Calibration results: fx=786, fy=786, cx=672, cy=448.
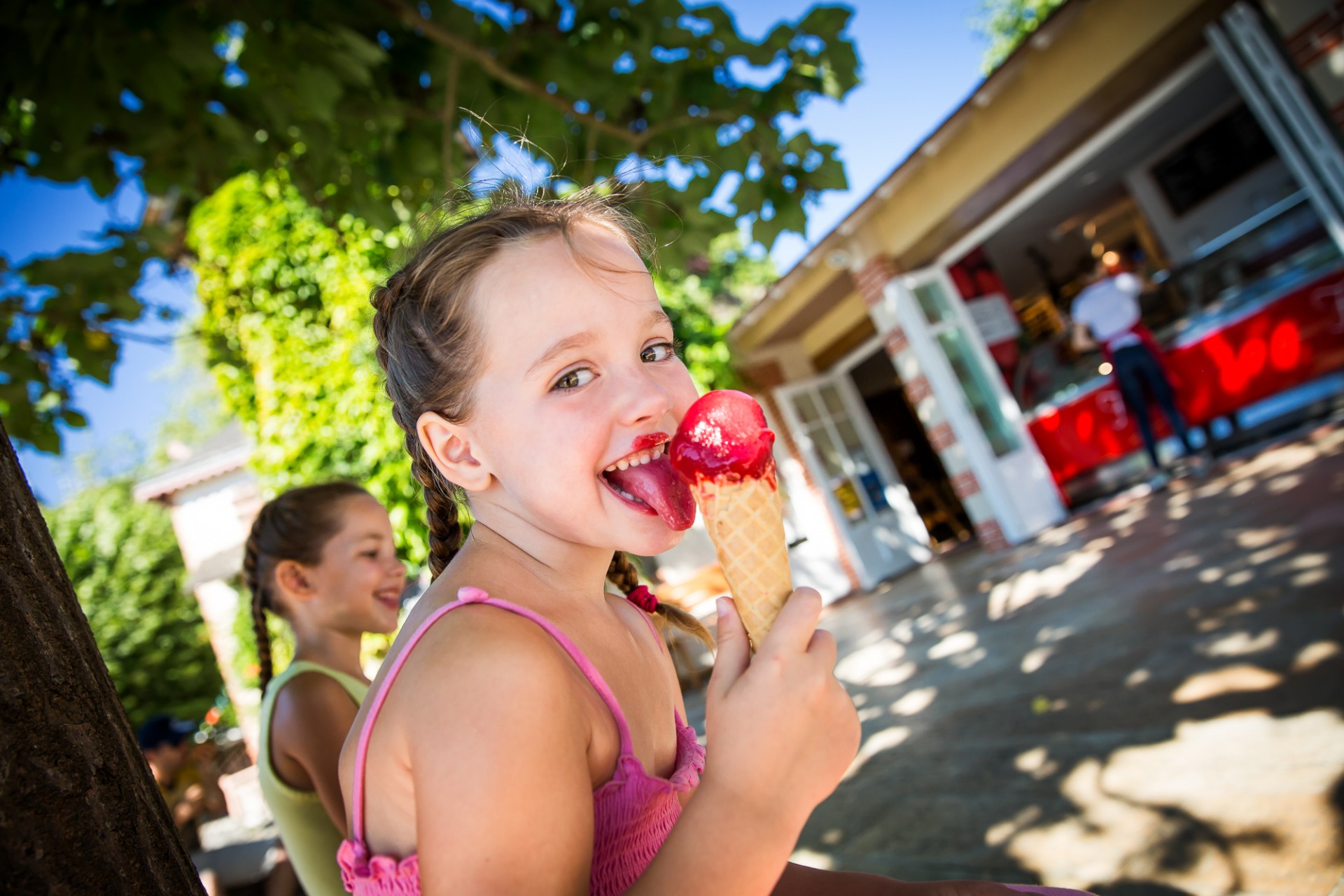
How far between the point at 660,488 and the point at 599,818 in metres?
0.46

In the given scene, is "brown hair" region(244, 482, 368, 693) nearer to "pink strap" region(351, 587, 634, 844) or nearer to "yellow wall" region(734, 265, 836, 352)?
"pink strap" region(351, 587, 634, 844)

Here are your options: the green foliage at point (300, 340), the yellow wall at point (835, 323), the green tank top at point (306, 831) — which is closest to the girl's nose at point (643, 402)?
the green tank top at point (306, 831)

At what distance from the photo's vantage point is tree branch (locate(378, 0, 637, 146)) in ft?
10.5

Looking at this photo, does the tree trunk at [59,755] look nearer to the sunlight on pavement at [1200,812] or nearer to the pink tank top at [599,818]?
the pink tank top at [599,818]

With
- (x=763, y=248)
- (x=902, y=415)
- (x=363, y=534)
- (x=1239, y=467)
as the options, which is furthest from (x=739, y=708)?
(x=902, y=415)

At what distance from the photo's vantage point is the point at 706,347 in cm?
1011

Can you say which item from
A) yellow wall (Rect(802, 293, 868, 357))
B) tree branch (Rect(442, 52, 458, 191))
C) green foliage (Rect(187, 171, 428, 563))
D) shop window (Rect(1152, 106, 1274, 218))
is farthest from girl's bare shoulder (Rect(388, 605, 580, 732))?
shop window (Rect(1152, 106, 1274, 218))

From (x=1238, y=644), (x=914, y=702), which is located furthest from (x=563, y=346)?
(x=914, y=702)

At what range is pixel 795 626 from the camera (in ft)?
3.13

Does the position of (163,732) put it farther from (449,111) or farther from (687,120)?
(687,120)

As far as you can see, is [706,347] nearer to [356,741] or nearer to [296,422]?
[296,422]

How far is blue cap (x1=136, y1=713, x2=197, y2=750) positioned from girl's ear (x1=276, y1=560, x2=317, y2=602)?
4.47 m

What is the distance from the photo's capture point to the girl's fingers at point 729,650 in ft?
3.16

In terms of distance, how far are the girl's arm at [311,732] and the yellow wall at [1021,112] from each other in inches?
297
